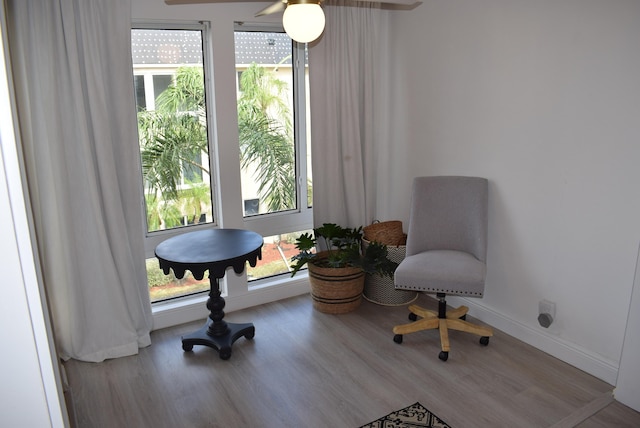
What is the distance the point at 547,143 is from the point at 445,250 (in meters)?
0.93

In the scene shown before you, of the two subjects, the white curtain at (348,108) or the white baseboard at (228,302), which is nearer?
the white baseboard at (228,302)

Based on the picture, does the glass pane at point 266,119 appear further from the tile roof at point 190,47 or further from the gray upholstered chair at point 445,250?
the gray upholstered chair at point 445,250

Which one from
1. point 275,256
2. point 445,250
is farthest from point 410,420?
point 275,256

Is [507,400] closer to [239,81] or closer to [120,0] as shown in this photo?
[239,81]

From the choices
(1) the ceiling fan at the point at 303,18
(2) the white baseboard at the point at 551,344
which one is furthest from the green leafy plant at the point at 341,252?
(1) the ceiling fan at the point at 303,18

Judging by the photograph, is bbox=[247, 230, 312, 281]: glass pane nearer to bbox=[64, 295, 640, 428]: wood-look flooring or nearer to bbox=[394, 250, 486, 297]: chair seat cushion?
bbox=[64, 295, 640, 428]: wood-look flooring

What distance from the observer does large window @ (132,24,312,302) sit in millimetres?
3180

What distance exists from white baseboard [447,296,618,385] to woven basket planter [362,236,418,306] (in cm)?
45

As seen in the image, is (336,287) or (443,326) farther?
(336,287)

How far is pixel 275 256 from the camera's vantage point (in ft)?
12.8

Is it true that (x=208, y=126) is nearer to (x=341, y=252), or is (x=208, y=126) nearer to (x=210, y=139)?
(x=210, y=139)

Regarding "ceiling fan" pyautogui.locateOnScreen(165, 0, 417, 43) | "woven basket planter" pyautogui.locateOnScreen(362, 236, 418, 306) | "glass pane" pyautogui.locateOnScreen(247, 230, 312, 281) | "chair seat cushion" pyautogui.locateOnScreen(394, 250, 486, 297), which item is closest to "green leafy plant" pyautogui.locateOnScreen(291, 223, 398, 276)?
"woven basket planter" pyautogui.locateOnScreen(362, 236, 418, 306)

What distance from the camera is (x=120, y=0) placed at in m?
2.76

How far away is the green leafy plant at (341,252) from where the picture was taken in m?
3.39
